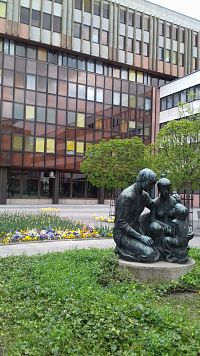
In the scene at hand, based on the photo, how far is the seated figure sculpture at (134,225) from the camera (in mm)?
7926

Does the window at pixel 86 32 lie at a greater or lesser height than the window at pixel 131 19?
lesser

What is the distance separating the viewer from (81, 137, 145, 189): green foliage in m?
24.1

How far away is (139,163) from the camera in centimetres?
2408

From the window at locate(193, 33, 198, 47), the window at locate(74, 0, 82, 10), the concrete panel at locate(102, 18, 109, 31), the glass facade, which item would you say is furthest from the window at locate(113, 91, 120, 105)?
the window at locate(193, 33, 198, 47)

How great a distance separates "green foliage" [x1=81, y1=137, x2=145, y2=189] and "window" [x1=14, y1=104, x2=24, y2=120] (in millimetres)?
20064

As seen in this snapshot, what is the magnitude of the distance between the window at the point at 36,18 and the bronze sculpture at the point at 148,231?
131 ft

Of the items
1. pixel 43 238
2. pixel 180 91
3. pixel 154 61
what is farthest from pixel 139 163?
pixel 154 61

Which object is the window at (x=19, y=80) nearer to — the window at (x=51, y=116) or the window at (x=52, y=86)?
the window at (x=52, y=86)

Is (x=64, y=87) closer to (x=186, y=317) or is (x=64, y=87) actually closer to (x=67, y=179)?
(x=67, y=179)

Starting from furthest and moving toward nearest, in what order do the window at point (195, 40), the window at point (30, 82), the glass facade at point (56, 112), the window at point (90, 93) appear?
the window at point (195, 40)
the window at point (90, 93)
the window at point (30, 82)
the glass facade at point (56, 112)

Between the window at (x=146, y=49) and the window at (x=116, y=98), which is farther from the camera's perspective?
the window at (x=146, y=49)

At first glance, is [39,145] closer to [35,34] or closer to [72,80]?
[72,80]

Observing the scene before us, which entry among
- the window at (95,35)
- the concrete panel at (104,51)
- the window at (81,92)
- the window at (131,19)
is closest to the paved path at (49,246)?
the window at (81,92)

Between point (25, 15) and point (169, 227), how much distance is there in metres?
40.6
